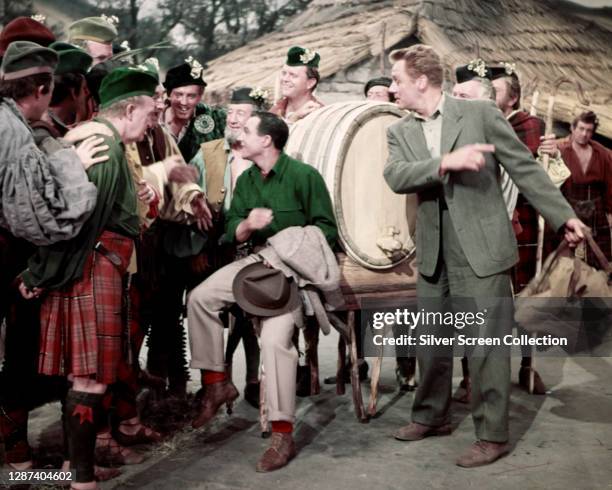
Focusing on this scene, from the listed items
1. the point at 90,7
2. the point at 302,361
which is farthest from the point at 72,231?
the point at 90,7

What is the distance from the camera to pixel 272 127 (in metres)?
4.57

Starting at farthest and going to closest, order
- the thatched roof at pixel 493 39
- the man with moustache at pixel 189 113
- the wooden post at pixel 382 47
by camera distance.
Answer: the wooden post at pixel 382 47 < the thatched roof at pixel 493 39 < the man with moustache at pixel 189 113

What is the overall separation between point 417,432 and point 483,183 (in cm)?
152

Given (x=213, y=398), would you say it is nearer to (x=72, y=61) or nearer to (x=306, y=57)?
(x=72, y=61)

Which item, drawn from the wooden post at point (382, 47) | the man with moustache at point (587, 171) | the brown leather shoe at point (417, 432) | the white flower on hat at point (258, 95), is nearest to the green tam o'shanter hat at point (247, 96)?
the white flower on hat at point (258, 95)

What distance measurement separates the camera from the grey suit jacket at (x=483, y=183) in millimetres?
4180

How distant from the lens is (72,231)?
3346 mm

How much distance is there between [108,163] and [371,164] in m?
1.87

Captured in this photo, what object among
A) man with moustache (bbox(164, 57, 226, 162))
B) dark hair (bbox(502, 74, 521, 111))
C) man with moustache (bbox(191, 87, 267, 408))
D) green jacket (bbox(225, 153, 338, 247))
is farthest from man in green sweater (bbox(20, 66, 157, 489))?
dark hair (bbox(502, 74, 521, 111))

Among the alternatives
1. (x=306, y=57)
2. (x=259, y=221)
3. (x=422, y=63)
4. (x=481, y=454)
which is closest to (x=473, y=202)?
(x=422, y=63)

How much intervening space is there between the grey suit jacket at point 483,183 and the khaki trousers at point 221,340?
1.04 meters

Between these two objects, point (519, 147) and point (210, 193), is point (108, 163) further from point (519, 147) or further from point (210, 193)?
point (519, 147)

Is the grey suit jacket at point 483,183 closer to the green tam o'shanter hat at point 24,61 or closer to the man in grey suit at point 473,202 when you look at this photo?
the man in grey suit at point 473,202

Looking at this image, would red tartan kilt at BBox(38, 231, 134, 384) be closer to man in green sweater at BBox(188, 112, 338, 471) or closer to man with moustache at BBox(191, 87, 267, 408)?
man in green sweater at BBox(188, 112, 338, 471)
